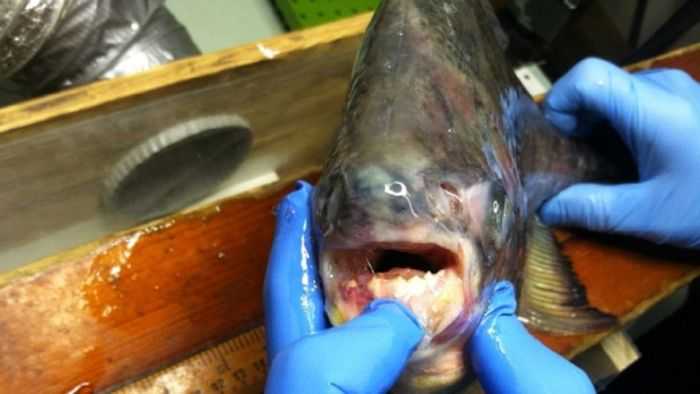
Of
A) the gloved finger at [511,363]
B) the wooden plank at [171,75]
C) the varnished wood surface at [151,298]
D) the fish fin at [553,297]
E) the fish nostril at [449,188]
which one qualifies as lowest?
the fish fin at [553,297]

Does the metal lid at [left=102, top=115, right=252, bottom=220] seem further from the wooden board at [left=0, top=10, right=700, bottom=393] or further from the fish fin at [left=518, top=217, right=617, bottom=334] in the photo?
the fish fin at [left=518, top=217, right=617, bottom=334]

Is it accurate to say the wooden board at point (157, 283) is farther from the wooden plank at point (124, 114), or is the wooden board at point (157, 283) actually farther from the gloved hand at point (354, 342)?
the gloved hand at point (354, 342)

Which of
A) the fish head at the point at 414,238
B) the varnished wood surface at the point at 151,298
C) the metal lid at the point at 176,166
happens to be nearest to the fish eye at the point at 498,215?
the fish head at the point at 414,238

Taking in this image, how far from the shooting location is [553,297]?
127 cm

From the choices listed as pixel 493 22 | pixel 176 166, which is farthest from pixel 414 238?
pixel 176 166

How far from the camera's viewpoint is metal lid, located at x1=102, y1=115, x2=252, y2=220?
1447mm

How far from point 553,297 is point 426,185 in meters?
0.61

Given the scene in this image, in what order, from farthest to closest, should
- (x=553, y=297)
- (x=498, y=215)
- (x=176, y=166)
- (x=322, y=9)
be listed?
(x=322, y=9), (x=176, y=166), (x=553, y=297), (x=498, y=215)

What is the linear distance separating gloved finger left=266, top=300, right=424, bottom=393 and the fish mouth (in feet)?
0.06

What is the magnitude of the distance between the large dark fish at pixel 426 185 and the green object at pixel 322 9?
105 cm

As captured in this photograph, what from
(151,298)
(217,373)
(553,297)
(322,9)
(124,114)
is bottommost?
(553,297)

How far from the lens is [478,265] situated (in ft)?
2.73

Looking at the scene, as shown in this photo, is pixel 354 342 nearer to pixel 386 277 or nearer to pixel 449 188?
pixel 386 277

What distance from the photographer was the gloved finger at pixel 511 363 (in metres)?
0.89
